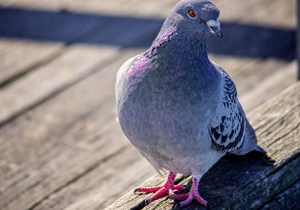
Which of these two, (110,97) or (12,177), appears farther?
(110,97)

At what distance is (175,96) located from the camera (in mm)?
3373

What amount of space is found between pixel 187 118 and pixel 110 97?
2.13m

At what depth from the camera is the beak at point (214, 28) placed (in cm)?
321

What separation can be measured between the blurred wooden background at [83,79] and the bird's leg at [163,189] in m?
0.78

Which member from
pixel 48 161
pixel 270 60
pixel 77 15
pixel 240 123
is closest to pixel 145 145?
pixel 240 123

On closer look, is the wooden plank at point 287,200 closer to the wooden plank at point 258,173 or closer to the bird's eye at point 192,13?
the wooden plank at point 258,173

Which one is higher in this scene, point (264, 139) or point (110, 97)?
point (110, 97)

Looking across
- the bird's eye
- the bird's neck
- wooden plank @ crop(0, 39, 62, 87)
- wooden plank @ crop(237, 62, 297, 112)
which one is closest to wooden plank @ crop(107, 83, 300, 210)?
the bird's neck

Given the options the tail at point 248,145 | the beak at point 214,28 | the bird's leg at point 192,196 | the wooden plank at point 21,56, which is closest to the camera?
the beak at point 214,28

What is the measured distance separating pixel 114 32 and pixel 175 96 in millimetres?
2864

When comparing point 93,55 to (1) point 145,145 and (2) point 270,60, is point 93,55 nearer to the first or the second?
(2) point 270,60

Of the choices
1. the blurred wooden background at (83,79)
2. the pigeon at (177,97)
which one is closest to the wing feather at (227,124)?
the pigeon at (177,97)

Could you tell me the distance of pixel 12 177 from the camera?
4.66 meters

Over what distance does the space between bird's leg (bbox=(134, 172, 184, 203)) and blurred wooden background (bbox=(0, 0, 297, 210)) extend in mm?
781
